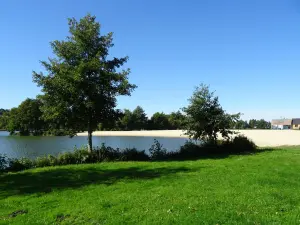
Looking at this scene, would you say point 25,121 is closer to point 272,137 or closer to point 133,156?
point 272,137

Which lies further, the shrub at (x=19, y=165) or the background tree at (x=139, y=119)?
the background tree at (x=139, y=119)

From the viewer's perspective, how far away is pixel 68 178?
962 centimetres

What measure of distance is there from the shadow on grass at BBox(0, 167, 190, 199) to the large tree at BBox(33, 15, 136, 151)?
437 centimetres

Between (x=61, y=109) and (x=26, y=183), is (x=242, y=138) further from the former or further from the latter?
(x=26, y=183)

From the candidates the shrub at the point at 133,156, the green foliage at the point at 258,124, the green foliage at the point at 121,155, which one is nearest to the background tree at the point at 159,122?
the green foliage at the point at 258,124

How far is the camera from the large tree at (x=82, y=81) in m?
14.5

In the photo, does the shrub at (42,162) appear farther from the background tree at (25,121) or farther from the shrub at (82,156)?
the background tree at (25,121)

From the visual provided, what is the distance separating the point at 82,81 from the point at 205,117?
326 inches

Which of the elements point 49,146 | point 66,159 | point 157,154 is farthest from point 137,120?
point 66,159

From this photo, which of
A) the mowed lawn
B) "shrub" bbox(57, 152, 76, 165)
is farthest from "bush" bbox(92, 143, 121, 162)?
the mowed lawn

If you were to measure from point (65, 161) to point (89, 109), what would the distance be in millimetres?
3042

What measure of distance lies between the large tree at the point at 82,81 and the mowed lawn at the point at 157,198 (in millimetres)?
5386

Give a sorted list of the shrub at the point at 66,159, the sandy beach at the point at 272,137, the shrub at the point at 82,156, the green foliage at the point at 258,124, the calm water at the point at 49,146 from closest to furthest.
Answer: the shrub at the point at 66,159
the shrub at the point at 82,156
the calm water at the point at 49,146
the sandy beach at the point at 272,137
the green foliage at the point at 258,124

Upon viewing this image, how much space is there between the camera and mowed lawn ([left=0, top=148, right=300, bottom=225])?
17.4 ft
